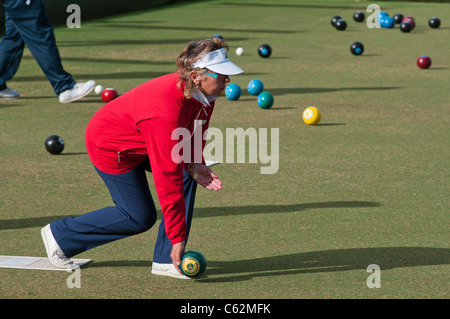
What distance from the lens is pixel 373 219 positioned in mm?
5938

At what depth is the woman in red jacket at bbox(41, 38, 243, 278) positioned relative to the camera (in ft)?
13.9

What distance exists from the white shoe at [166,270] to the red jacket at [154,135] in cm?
47

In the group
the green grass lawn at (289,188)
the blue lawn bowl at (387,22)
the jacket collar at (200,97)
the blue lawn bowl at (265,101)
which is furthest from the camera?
the blue lawn bowl at (387,22)

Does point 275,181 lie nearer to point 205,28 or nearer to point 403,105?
point 403,105

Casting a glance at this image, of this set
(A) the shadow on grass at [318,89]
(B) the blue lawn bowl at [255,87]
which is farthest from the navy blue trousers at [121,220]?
(A) the shadow on grass at [318,89]

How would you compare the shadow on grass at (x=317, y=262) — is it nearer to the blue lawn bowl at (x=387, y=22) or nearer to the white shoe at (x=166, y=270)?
the white shoe at (x=166, y=270)

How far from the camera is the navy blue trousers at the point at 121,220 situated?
4691 mm

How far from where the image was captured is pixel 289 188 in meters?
6.79

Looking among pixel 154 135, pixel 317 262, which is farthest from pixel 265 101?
pixel 154 135

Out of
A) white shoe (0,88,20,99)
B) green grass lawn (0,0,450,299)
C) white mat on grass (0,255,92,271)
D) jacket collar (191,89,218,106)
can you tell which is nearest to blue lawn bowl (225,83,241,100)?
green grass lawn (0,0,450,299)

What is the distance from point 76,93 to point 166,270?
5938 mm

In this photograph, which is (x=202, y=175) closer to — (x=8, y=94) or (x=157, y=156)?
(x=157, y=156)

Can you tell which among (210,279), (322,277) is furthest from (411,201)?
(210,279)

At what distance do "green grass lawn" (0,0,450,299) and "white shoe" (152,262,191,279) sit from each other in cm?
5
